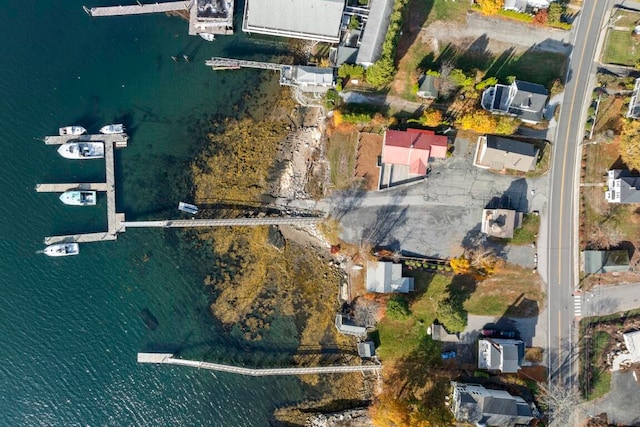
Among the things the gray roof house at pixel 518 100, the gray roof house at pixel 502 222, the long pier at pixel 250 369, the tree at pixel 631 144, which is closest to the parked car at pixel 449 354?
the long pier at pixel 250 369

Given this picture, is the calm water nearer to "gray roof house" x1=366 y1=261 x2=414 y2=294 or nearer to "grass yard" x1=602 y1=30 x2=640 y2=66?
"gray roof house" x1=366 y1=261 x2=414 y2=294

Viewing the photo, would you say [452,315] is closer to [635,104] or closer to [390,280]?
[390,280]

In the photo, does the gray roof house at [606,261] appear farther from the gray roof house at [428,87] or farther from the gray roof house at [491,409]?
the gray roof house at [428,87]

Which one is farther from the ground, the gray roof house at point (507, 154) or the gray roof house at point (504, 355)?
the gray roof house at point (507, 154)

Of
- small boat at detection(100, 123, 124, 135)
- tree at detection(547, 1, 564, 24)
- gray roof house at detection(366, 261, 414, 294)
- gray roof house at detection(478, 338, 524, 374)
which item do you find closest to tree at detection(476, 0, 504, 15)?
tree at detection(547, 1, 564, 24)

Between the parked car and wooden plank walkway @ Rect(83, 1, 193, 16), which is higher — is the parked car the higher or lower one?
the lower one

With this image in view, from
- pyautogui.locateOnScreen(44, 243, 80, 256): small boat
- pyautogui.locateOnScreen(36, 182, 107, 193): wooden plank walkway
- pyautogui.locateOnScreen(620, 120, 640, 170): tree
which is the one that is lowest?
A: pyautogui.locateOnScreen(44, 243, 80, 256): small boat
